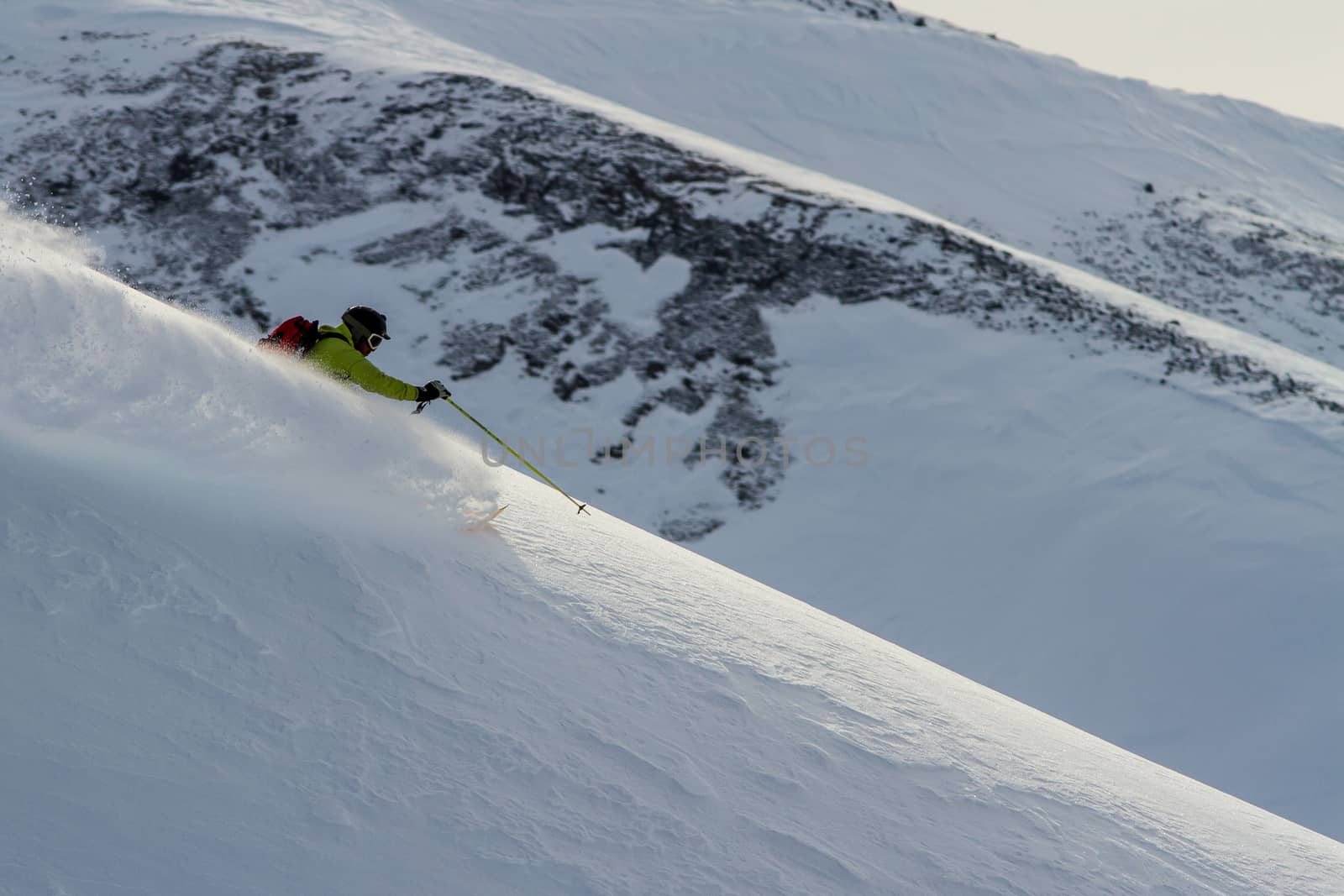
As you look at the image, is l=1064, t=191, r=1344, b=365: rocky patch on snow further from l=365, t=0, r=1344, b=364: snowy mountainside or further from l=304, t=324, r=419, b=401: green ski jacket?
l=304, t=324, r=419, b=401: green ski jacket

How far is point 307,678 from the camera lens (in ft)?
14.7

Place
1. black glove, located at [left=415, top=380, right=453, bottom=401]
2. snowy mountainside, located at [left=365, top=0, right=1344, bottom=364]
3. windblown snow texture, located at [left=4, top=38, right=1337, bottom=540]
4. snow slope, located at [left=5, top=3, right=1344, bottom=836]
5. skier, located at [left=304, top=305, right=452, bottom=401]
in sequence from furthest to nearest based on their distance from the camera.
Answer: snowy mountainside, located at [left=365, top=0, right=1344, bottom=364], windblown snow texture, located at [left=4, top=38, right=1337, bottom=540], snow slope, located at [left=5, top=3, right=1344, bottom=836], black glove, located at [left=415, top=380, right=453, bottom=401], skier, located at [left=304, top=305, right=452, bottom=401]

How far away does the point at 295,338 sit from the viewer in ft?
23.5

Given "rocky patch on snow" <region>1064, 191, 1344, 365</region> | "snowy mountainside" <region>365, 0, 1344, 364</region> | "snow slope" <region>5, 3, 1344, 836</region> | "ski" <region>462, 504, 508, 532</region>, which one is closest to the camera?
"ski" <region>462, 504, 508, 532</region>

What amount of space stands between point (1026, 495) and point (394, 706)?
555 inches

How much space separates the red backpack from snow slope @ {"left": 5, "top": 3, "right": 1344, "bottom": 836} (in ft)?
3.85

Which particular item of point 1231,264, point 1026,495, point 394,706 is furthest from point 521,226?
point 1231,264

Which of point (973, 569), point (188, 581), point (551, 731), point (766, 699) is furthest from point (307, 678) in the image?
point (973, 569)

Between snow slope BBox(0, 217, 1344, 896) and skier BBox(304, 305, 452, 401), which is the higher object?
skier BBox(304, 305, 452, 401)

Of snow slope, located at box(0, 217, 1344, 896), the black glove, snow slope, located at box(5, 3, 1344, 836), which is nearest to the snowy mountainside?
snow slope, located at box(5, 3, 1344, 836)

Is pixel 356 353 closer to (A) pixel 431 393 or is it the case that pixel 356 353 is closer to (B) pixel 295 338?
(B) pixel 295 338

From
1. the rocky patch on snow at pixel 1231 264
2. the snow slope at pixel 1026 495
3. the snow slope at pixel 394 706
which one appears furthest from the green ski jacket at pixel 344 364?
the rocky patch on snow at pixel 1231 264

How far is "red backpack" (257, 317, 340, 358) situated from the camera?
710 centimetres

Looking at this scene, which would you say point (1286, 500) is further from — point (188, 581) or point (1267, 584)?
point (188, 581)
